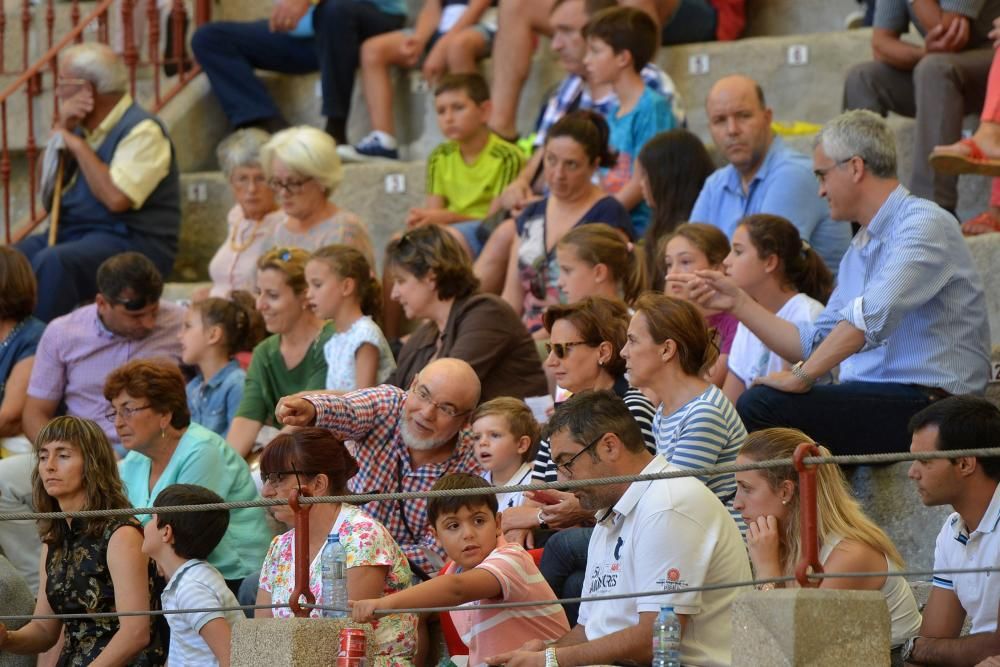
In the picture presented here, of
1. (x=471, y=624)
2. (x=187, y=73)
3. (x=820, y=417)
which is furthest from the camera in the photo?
(x=187, y=73)

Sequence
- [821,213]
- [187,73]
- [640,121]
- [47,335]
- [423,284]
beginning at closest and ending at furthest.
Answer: [423,284], [821,213], [47,335], [640,121], [187,73]

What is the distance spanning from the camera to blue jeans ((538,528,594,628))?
485 centimetres

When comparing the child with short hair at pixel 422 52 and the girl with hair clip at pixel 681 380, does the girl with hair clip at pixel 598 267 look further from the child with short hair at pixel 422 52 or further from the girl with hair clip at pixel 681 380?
the child with short hair at pixel 422 52

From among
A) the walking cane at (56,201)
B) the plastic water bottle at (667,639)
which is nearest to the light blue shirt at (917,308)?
the plastic water bottle at (667,639)

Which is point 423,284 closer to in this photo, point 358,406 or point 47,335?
point 358,406

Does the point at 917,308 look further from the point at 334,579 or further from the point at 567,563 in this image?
the point at 334,579

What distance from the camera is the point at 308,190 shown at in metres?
7.66

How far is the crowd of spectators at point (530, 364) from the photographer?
4375 millimetres

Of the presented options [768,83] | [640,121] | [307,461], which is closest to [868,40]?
[768,83]

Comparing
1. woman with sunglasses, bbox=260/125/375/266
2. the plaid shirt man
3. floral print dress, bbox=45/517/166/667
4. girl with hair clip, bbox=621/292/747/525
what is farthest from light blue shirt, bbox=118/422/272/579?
woman with sunglasses, bbox=260/125/375/266

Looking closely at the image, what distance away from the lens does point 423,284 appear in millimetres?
6125

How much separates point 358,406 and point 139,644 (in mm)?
976

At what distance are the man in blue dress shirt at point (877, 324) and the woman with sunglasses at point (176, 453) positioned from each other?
5.28 feet

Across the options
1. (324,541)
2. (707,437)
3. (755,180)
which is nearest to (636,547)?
(707,437)
